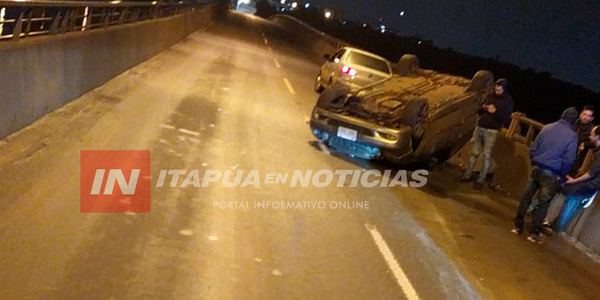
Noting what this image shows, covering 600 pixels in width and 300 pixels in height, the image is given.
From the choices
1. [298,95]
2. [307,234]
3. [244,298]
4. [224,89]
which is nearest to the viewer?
[244,298]

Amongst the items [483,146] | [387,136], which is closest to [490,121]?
[483,146]

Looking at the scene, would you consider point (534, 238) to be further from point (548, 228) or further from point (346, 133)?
point (346, 133)

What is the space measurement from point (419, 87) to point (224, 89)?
6.30 m

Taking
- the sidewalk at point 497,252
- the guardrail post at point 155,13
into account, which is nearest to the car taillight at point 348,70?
the sidewalk at point 497,252

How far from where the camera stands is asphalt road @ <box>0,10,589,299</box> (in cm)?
551

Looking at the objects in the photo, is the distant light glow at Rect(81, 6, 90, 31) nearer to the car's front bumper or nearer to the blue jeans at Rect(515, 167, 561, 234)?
the car's front bumper

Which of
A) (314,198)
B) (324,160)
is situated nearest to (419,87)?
(324,160)

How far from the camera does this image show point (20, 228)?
609 cm

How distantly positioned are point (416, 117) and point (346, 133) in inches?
50.6

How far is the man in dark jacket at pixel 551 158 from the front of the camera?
8.90 meters

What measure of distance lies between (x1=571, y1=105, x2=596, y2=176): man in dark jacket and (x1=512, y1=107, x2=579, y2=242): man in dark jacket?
719 millimetres

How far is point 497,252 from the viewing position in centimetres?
831

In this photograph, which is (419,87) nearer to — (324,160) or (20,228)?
(324,160)

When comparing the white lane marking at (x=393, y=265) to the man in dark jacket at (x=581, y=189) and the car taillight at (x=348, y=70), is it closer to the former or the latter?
the man in dark jacket at (x=581, y=189)
